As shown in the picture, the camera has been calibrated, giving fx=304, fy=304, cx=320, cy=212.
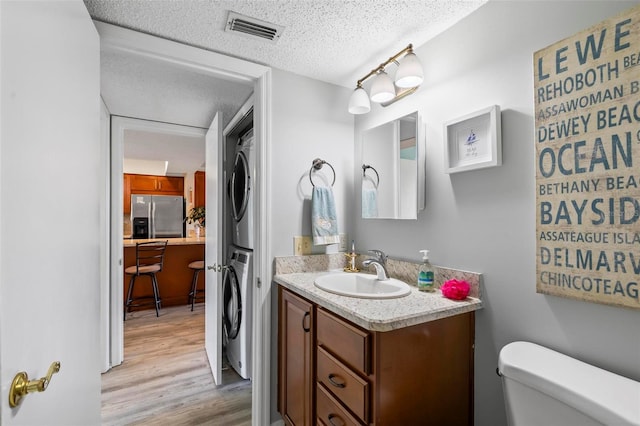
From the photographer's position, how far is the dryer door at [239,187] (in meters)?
2.44

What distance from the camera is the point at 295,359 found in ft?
5.23

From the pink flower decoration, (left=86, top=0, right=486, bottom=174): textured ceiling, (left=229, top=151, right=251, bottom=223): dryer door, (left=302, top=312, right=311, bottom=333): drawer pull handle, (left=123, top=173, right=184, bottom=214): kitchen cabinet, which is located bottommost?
(left=302, top=312, right=311, bottom=333): drawer pull handle

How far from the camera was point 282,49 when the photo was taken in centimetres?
164

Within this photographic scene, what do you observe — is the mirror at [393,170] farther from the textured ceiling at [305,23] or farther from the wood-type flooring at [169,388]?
the wood-type flooring at [169,388]

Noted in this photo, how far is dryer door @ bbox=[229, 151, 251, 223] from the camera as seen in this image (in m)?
2.44

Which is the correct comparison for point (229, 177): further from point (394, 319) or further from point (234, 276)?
point (394, 319)

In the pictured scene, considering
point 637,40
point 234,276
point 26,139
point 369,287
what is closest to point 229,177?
point 234,276

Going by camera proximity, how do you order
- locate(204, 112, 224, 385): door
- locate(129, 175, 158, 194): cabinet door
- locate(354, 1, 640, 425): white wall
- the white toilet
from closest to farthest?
the white toilet → locate(354, 1, 640, 425): white wall → locate(204, 112, 224, 385): door → locate(129, 175, 158, 194): cabinet door

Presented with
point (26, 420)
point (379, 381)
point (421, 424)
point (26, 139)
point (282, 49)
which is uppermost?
point (282, 49)

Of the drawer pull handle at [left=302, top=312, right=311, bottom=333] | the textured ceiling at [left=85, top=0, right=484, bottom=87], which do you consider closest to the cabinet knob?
the drawer pull handle at [left=302, top=312, right=311, bottom=333]

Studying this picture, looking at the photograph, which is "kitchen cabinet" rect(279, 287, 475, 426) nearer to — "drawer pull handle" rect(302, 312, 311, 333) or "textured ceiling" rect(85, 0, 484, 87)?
"drawer pull handle" rect(302, 312, 311, 333)

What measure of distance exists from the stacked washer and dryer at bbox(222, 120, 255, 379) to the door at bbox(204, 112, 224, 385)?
19 centimetres

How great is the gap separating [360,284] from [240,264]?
3.57ft

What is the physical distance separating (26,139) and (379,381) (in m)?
1.21
